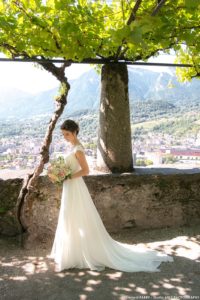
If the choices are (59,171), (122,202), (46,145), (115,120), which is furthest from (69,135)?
(122,202)

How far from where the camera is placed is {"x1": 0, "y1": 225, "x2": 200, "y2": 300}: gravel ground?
407cm

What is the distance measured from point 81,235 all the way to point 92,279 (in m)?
0.67

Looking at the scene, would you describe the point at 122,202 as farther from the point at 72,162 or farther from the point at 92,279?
the point at 92,279

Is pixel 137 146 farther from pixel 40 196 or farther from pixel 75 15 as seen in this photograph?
pixel 75 15

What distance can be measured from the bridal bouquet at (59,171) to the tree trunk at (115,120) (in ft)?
5.16

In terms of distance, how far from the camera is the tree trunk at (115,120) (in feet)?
20.9

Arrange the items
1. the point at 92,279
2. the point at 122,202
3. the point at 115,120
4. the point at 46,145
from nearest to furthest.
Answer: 1. the point at 92,279
2. the point at 46,145
3. the point at 122,202
4. the point at 115,120

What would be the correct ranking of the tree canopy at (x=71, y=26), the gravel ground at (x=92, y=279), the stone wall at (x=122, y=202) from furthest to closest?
the stone wall at (x=122, y=202)
the tree canopy at (x=71, y=26)
the gravel ground at (x=92, y=279)

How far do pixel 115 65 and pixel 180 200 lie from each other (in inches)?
104

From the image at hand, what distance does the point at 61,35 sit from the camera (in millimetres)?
4711

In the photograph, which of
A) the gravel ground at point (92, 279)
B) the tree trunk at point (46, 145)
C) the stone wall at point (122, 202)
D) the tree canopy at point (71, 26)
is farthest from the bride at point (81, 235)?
the tree canopy at point (71, 26)

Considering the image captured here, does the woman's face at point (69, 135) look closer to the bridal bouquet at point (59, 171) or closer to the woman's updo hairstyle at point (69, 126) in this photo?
the woman's updo hairstyle at point (69, 126)

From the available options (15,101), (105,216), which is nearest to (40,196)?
(105,216)

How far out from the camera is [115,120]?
6.39m
